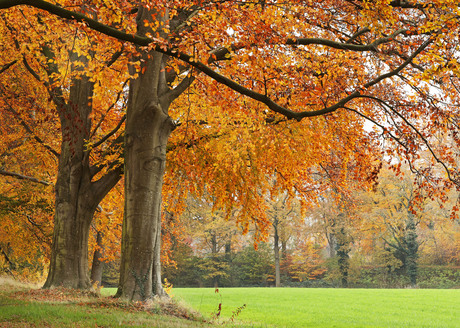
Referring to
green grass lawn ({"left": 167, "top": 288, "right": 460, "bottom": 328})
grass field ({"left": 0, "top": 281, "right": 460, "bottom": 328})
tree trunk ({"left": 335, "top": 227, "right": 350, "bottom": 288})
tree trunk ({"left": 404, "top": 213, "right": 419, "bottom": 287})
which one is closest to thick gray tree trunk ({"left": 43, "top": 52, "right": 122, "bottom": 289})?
grass field ({"left": 0, "top": 281, "right": 460, "bottom": 328})

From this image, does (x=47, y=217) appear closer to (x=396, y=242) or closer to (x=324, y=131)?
(x=324, y=131)

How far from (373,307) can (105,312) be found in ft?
35.1

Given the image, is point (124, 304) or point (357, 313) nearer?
point (124, 304)

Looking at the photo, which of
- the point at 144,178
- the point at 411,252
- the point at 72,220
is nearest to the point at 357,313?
the point at 144,178

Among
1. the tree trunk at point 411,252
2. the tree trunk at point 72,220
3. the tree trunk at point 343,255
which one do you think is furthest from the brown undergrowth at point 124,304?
the tree trunk at point 411,252

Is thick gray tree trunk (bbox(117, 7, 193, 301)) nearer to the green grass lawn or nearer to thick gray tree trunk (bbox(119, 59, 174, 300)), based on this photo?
thick gray tree trunk (bbox(119, 59, 174, 300))

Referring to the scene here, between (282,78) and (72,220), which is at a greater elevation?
(282,78)

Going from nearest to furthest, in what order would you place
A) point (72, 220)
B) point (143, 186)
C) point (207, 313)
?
point (143, 186) → point (72, 220) → point (207, 313)

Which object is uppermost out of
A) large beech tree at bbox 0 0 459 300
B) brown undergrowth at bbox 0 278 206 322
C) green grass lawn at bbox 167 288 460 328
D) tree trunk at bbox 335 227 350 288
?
large beech tree at bbox 0 0 459 300

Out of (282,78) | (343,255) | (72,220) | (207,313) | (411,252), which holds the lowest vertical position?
(207,313)

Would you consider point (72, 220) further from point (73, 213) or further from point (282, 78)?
point (282, 78)

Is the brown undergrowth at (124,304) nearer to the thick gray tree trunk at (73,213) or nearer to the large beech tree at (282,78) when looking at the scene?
the large beech tree at (282,78)

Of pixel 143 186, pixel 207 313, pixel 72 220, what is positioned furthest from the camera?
pixel 207 313

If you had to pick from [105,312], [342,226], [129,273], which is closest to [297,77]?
[129,273]
